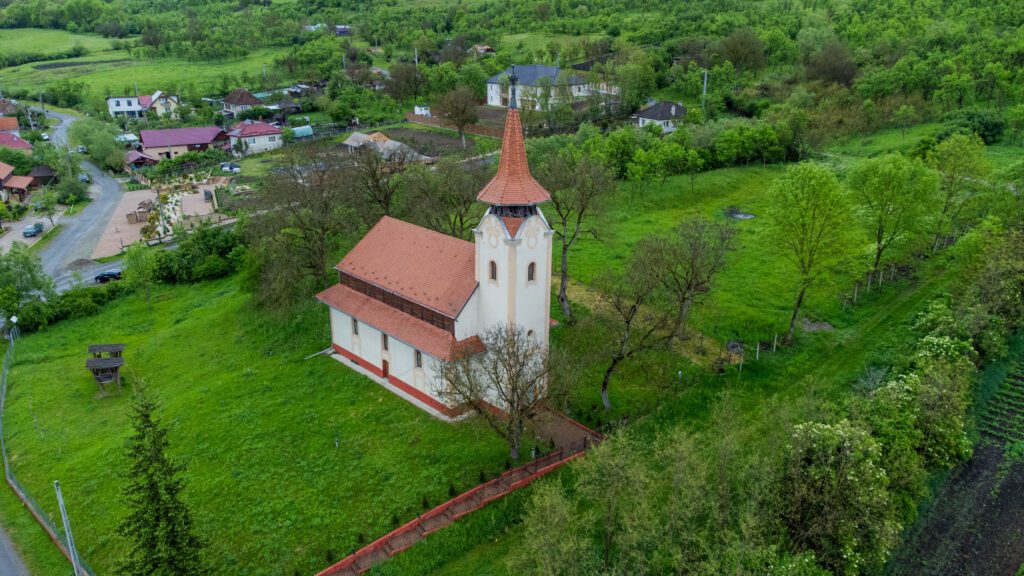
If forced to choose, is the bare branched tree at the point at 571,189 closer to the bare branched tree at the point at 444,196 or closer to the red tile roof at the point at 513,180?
the bare branched tree at the point at 444,196

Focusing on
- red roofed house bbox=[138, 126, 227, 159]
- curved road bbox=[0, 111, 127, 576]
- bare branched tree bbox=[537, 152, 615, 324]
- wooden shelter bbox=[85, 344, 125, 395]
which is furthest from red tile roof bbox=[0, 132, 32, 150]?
bare branched tree bbox=[537, 152, 615, 324]

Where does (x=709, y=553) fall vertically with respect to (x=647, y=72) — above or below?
below

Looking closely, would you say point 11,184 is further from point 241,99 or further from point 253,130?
point 241,99

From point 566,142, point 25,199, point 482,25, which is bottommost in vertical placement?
point 25,199

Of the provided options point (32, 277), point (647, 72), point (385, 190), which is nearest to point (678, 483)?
point (385, 190)

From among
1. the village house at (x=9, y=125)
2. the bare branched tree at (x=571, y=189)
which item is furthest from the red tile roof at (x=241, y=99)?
the bare branched tree at (x=571, y=189)

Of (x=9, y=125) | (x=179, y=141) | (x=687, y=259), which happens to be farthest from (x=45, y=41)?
(x=687, y=259)

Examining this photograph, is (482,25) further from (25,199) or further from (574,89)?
(25,199)
